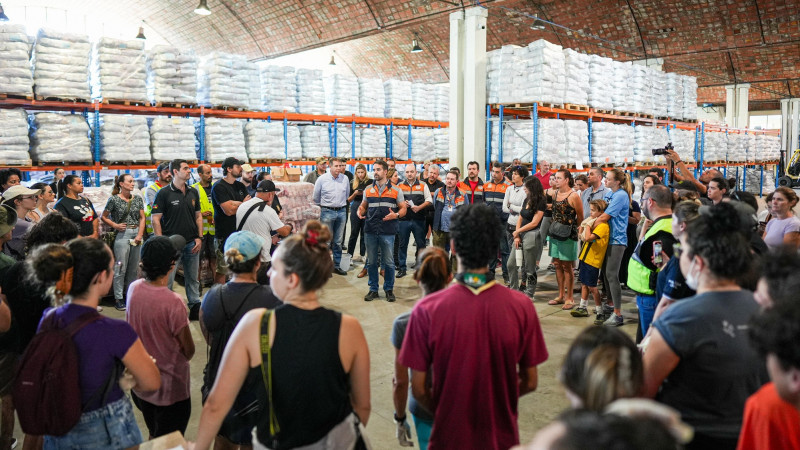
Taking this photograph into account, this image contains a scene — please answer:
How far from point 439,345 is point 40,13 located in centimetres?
2778

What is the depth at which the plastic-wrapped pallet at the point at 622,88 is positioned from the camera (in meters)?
12.2

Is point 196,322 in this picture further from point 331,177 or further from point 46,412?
point 46,412

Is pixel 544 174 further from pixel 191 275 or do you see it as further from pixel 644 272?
pixel 191 275

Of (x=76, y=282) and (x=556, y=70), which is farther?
(x=556, y=70)

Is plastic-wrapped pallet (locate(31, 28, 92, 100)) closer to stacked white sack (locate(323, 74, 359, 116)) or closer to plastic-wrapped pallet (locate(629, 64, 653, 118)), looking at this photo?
stacked white sack (locate(323, 74, 359, 116))

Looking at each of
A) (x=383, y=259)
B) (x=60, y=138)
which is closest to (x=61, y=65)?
(x=60, y=138)

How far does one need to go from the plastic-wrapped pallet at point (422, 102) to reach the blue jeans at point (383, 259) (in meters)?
7.67

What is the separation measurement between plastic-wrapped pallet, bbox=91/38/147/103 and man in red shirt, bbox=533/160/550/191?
6860 millimetres

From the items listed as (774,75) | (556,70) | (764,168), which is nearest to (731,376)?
(556,70)

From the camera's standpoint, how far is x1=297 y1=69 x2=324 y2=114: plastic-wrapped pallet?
12.7 metres

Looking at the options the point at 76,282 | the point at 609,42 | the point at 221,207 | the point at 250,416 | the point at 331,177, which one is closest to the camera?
the point at 76,282

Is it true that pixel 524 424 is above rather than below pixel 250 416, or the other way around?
below

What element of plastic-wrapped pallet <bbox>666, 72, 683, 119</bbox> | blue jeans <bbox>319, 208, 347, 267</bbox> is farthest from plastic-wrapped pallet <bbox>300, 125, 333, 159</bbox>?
plastic-wrapped pallet <bbox>666, 72, 683, 119</bbox>

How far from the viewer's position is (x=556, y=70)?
10422 mm
